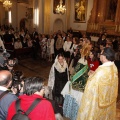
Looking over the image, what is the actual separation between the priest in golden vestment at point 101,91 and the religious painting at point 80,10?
47.9 ft

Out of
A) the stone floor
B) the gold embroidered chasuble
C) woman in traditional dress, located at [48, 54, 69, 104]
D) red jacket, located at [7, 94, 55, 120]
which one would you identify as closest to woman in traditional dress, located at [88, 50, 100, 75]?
woman in traditional dress, located at [48, 54, 69, 104]

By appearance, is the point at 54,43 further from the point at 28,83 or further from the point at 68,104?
the point at 28,83

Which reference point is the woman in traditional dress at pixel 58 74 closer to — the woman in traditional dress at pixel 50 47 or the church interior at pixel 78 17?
the woman in traditional dress at pixel 50 47

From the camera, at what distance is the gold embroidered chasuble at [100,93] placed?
3176 mm

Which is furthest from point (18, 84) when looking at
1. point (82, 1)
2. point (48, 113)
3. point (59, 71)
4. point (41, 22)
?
point (82, 1)

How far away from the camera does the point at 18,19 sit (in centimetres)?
2244

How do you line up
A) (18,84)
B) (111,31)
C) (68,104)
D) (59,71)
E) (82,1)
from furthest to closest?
(82,1) → (111,31) → (59,71) → (68,104) → (18,84)

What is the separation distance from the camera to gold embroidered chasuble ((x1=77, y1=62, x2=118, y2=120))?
3176 millimetres

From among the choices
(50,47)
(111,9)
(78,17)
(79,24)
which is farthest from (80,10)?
(50,47)

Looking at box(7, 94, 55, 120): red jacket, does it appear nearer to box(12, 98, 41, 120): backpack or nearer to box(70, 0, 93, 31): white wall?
box(12, 98, 41, 120): backpack

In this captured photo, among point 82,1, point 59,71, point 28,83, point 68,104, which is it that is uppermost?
point 82,1

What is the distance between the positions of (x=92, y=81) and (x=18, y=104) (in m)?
1.61

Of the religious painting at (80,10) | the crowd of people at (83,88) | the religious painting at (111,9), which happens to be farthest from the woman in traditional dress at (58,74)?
the religious painting at (80,10)

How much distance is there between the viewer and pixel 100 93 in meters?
3.26
